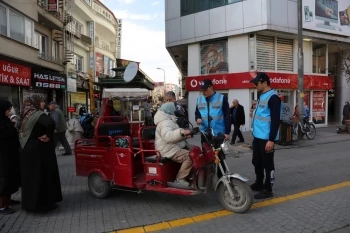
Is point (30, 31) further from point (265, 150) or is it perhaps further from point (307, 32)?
point (265, 150)

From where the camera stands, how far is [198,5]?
20500 millimetres

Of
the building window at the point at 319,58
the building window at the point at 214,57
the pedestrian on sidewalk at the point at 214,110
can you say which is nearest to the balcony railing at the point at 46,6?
the building window at the point at 214,57

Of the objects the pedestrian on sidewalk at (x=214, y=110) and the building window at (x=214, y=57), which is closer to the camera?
the pedestrian on sidewalk at (x=214, y=110)

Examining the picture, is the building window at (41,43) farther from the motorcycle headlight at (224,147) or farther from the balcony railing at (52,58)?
the motorcycle headlight at (224,147)

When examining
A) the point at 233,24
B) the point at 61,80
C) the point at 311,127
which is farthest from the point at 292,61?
the point at 61,80

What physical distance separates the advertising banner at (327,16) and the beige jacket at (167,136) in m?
16.4

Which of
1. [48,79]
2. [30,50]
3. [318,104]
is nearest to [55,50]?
[48,79]

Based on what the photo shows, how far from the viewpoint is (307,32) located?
19.3 metres

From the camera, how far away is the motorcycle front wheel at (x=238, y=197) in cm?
475

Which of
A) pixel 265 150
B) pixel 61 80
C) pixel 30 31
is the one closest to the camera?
pixel 265 150

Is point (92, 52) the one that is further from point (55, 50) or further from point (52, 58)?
point (52, 58)

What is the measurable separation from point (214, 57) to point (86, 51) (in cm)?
1606

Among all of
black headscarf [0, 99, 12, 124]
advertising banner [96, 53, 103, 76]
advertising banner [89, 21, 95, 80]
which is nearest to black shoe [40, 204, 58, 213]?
black headscarf [0, 99, 12, 124]

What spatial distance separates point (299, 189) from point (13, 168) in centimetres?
486
